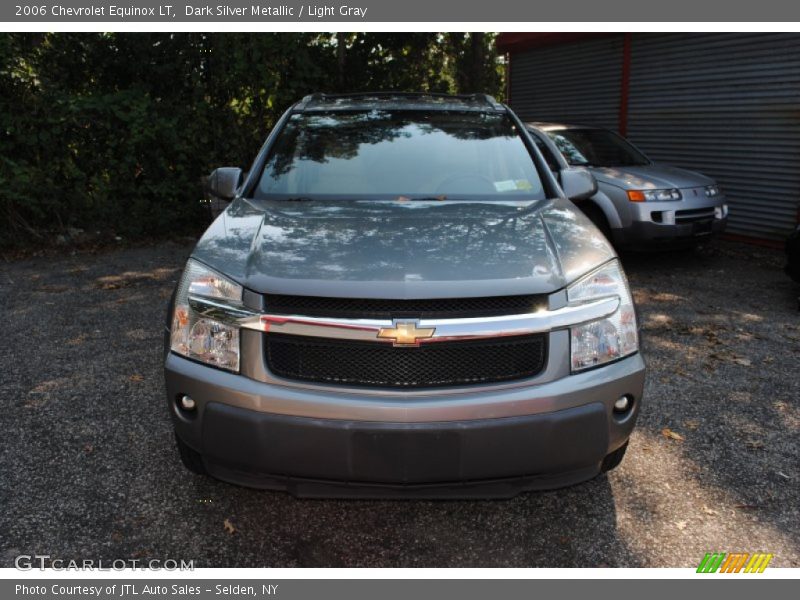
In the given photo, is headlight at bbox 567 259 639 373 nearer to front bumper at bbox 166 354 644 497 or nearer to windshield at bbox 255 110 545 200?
front bumper at bbox 166 354 644 497

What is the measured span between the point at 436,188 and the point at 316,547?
1852mm

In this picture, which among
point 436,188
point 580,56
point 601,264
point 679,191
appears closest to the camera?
point 601,264

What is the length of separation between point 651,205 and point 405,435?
586 centimetres

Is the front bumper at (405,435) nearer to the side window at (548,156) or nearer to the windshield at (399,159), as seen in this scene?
the windshield at (399,159)

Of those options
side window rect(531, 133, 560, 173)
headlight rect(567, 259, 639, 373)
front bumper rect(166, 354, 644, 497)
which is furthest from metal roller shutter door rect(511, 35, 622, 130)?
front bumper rect(166, 354, 644, 497)

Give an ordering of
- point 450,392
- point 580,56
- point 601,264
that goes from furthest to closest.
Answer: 1. point 580,56
2. point 601,264
3. point 450,392

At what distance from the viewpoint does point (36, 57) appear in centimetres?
891

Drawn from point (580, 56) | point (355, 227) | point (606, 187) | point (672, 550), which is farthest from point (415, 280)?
point (580, 56)

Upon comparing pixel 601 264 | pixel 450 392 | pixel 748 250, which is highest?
pixel 601 264

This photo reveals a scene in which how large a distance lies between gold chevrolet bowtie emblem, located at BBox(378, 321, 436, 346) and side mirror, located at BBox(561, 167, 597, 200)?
169 cm

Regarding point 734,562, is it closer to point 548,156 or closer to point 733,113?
point 548,156

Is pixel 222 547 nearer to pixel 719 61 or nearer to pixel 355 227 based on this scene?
pixel 355 227

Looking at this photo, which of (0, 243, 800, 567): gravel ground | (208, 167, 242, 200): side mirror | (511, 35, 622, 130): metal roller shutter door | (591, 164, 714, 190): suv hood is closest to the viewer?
(0, 243, 800, 567): gravel ground
